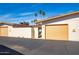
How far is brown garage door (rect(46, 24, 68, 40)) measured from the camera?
1847cm

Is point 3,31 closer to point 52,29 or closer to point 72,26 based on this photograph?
point 52,29

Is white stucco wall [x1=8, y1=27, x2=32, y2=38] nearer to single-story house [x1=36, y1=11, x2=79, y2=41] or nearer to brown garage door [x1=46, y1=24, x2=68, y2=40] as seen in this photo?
single-story house [x1=36, y1=11, x2=79, y2=41]

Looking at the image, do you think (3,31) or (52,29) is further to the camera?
(3,31)

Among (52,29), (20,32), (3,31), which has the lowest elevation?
(20,32)

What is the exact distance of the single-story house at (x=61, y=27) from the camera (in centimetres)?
1867

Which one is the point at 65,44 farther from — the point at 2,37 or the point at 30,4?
the point at 2,37

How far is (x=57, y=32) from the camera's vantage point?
18.7 metres

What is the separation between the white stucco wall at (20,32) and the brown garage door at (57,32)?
1.62m

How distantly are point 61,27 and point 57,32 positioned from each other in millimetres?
573

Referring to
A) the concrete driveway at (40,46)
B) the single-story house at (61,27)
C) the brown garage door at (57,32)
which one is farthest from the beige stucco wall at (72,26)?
the concrete driveway at (40,46)

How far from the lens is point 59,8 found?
17.1 m

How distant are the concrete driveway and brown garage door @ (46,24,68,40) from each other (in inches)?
25.2

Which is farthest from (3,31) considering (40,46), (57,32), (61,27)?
(61,27)
